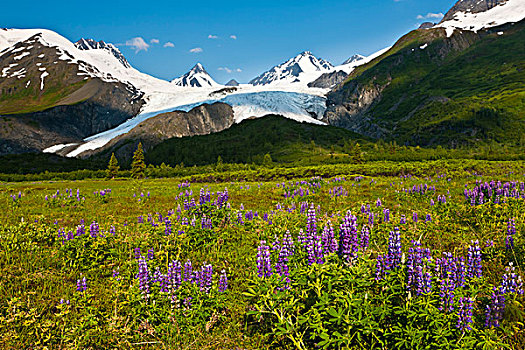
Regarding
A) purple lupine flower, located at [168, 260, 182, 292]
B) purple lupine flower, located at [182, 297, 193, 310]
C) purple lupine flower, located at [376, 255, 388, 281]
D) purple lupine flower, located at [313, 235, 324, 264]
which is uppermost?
purple lupine flower, located at [313, 235, 324, 264]

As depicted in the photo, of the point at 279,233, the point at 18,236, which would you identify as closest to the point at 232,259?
the point at 279,233

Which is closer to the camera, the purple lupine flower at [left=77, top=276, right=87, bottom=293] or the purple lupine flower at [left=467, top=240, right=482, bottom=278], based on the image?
the purple lupine flower at [left=467, top=240, right=482, bottom=278]

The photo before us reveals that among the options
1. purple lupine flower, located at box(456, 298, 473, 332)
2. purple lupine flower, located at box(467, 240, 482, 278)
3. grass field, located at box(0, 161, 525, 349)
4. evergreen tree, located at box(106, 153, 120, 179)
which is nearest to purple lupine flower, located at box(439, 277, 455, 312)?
grass field, located at box(0, 161, 525, 349)

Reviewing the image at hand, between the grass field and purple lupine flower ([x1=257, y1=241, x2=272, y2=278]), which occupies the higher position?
purple lupine flower ([x1=257, y1=241, x2=272, y2=278])

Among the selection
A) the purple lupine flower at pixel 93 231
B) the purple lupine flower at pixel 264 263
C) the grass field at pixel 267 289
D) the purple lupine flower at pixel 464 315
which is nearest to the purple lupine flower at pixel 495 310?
the grass field at pixel 267 289

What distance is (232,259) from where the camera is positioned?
25.2 feet

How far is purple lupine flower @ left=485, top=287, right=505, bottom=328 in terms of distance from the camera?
4180mm

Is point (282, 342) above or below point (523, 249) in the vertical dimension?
below

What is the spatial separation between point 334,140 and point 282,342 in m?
196

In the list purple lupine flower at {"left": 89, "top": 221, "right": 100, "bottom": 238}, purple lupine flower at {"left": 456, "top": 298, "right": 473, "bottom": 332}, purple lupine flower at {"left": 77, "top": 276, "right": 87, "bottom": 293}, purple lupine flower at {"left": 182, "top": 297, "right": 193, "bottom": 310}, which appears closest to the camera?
purple lupine flower at {"left": 456, "top": 298, "right": 473, "bottom": 332}

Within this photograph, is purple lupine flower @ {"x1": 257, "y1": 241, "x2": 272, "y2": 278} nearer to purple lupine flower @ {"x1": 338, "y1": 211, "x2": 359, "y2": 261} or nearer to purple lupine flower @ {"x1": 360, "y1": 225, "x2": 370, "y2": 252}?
purple lupine flower @ {"x1": 338, "y1": 211, "x2": 359, "y2": 261}

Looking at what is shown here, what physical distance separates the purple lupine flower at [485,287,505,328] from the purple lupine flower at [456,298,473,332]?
397mm

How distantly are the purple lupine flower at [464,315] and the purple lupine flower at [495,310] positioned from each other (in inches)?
15.6

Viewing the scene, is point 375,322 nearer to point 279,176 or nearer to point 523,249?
point 523,249
